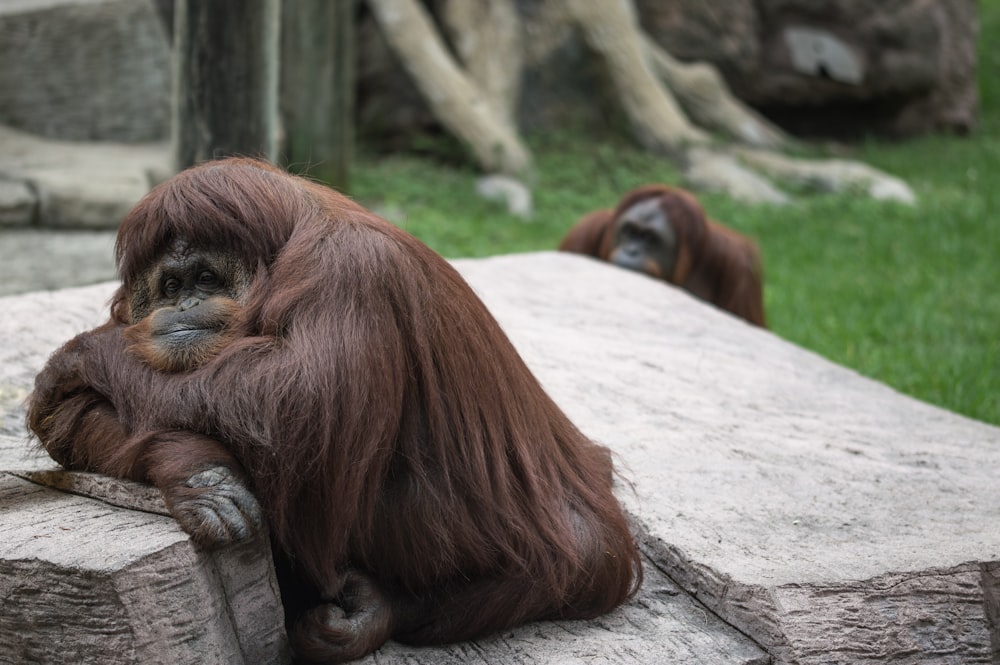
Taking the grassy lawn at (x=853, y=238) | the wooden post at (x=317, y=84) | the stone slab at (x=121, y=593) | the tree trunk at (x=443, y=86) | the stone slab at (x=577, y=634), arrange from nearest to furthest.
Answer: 1. the stone slab at (x=121, y=593)
2. the stone slab at (x=577, y=634)
3. the grassy lawn at (x=853, y=238)
4. the wooden post at (x=317, y=84)
5. the tree trunk at (x=443, y=86)

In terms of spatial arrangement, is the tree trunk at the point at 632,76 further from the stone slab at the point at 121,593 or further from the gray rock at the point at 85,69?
the stone slab at the point at 121,593

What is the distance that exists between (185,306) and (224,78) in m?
2.75

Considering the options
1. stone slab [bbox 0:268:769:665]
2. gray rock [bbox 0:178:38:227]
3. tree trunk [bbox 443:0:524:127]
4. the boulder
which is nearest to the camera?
stone slab [bbox 0:268:769:665]

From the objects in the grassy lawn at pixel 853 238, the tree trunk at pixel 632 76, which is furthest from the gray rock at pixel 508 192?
the tree trunk at pixel 632 76

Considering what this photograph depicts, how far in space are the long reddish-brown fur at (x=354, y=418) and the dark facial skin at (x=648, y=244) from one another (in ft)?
12.9

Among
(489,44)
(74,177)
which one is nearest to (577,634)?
(74,177)

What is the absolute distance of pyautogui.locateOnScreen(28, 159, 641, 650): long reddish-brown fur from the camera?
7.63 feet

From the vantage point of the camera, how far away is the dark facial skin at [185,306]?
95.3 inches

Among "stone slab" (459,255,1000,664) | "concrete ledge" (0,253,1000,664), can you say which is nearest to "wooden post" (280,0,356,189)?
"stone slab" (459,255,1000,664)

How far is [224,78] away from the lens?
4.99 m

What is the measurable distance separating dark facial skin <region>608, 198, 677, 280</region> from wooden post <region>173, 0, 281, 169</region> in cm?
222

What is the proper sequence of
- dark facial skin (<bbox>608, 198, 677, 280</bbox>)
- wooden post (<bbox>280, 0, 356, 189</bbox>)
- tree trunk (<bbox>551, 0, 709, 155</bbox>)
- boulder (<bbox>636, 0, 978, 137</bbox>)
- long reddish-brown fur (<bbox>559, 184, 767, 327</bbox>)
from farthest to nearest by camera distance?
boulder (<bbox>636, 0, 978, 137</bbox>)
tree trunk (<bbox>551, 0, 709, 155</bbox>)
wooden post (<bbox>280, 0, 356, 189</bbox>)
dark facial skin (<bbox>608, 198, 677, 280</bbox>)
long reddish-brown fur (<bbox>559, 184, 767, 327</bbox>)

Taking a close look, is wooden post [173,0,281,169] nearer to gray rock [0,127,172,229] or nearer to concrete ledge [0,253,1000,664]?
concrete ledge [0,253,1000,664]

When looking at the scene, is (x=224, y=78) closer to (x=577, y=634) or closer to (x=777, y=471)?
(x=777, y=471)
